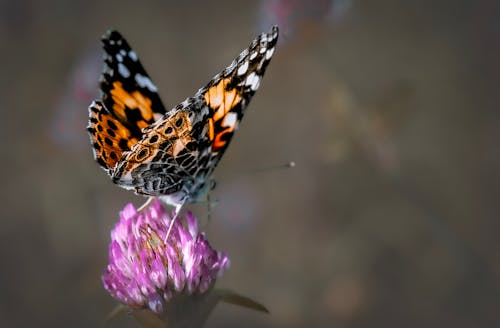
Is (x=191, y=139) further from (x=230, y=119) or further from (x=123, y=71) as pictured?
(x=123, y=71)

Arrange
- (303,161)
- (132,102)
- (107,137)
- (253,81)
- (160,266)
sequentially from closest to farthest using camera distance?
(160,266) → (253,81) → (107,137) → (132,102) → (303,161)

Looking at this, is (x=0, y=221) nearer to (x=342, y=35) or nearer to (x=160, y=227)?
(x=342, y=35)

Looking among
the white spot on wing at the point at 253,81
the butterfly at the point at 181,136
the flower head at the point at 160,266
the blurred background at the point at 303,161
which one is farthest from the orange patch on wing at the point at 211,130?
the blurred background at the point at 303,161

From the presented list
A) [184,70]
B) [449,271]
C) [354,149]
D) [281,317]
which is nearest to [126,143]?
[354,149]

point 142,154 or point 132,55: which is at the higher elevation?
point 132,55

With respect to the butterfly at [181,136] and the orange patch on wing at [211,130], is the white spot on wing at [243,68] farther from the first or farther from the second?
the orange patch on wing at [211,130]

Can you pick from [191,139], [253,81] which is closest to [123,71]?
[191,139]

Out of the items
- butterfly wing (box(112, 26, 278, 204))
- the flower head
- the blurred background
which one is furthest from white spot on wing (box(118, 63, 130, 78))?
the blurred background
